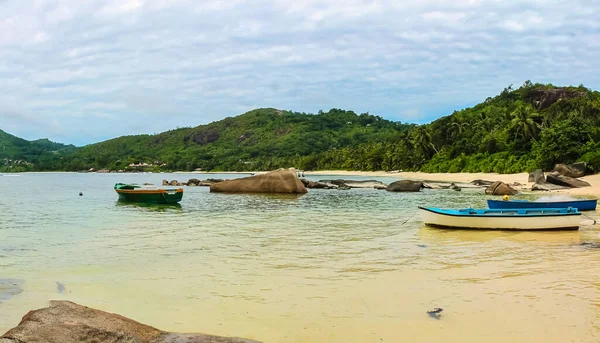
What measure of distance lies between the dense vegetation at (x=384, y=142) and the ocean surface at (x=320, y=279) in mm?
35438

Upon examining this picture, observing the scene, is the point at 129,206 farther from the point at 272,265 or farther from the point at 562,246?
Result: the point at 562,246

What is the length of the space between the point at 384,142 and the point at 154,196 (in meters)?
80.4

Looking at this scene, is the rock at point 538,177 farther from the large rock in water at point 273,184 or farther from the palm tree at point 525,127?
the palm tree at point 525,127

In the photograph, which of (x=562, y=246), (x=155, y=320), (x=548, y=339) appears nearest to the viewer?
(x=548, y=339)

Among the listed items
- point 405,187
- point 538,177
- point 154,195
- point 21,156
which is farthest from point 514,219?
point 21,156

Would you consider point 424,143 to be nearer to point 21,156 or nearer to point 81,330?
point 81,330

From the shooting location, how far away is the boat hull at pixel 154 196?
1121 inches

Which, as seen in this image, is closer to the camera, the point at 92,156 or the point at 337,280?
the point at 337,280

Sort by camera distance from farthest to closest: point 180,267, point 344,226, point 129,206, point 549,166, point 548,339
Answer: point 549,166 → point 129,206 → point 344,226 → point 180,267 → point 548,339

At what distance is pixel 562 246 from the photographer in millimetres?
12797

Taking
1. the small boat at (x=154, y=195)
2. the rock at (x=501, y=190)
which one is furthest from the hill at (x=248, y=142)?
the small boat at (x=154, y=195)

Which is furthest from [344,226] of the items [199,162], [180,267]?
[199,162]

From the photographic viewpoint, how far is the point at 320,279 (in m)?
9.44

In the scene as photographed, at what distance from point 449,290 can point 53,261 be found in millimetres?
8873
